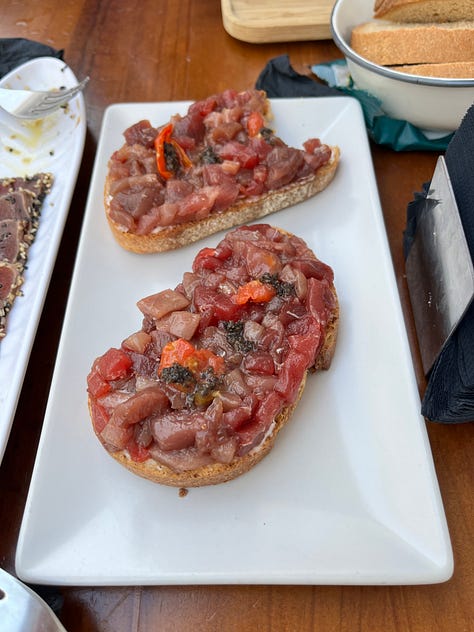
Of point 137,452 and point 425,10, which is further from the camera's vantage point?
point 425,10

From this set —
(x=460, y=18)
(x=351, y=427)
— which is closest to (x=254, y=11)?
(x=460, y=18)

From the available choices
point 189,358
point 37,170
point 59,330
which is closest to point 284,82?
point 37,170

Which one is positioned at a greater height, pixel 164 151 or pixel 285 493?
pixel 164 151

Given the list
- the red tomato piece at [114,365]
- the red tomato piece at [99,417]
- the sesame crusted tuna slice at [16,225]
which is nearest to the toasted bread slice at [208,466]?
the red tomato piece at [99,417]

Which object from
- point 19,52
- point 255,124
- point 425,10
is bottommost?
point 255,124

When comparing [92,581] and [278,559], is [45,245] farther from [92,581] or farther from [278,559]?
[278,559]

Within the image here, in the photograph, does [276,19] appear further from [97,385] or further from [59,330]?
[97,385]

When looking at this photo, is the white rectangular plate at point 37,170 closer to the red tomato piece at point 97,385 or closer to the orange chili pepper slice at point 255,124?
the red tomato piece at point 97,385

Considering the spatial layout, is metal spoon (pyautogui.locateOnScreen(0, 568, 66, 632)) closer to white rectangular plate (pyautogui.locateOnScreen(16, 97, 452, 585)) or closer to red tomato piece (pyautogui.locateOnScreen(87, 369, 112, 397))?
white rectangular plate (pyautogui.locateOnScreen(16, 97, 452, 585))
